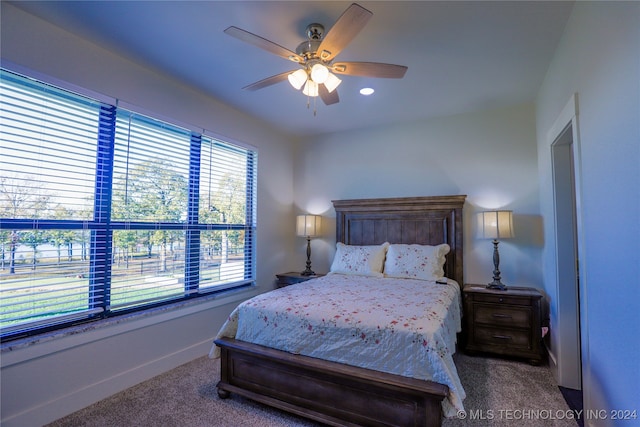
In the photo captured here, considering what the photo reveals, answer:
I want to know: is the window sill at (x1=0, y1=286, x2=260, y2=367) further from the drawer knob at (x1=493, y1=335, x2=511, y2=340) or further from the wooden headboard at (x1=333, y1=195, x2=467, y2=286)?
the drawer knob at (x1=493, y1=335, x2=511, y2=340)

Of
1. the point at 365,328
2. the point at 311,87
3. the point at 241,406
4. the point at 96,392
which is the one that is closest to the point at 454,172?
the point at 311,87

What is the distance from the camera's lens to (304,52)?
2.11 meters

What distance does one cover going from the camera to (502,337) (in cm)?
300

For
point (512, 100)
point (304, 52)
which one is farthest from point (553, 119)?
point (304, 52)

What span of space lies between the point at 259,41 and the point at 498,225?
113 inches

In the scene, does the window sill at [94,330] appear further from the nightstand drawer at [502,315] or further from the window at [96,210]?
the nightstand drawer at [502,315]

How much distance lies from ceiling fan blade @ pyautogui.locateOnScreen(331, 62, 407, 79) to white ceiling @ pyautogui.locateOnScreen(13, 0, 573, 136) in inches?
12.2

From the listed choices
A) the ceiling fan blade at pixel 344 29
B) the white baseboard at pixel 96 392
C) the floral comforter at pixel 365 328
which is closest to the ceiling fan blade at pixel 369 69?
the ceiling fan blade at pixel 344 29

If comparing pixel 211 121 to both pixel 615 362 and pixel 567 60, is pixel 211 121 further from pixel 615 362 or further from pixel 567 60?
pixel 615 362

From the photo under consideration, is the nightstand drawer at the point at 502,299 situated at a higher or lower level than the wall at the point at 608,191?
lower

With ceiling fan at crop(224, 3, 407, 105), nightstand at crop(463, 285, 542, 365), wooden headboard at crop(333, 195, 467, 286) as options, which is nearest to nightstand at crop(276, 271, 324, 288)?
wooden headboard at crop(333, 195, 467, 286)

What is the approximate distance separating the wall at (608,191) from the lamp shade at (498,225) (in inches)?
51.8

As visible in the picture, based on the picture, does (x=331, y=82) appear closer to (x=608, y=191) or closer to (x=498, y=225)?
(x=608, y=191)

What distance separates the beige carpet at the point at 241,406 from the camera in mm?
2049
